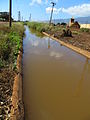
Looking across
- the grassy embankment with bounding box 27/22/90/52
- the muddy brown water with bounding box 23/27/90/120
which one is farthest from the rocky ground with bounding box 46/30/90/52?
the muddy brown water with bounding box 23/27/90/120

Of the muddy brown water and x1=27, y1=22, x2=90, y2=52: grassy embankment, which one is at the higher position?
x1=27, y1=22, x2=90, y2=52: grassy embankment

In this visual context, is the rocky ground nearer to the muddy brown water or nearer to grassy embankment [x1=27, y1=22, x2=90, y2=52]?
grassy embankment [x1=27, y1=22, x2=90, y2=52]

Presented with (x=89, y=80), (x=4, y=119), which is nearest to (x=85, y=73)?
(x=89, y=80)

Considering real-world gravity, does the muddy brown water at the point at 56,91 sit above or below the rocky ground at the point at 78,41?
below

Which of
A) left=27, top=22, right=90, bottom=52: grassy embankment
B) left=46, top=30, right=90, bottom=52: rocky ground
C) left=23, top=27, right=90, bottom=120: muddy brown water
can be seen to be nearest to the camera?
left=23, top=27, right=90, bottom=120: muddy brown water

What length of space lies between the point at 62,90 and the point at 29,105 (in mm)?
1397

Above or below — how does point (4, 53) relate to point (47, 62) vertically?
above

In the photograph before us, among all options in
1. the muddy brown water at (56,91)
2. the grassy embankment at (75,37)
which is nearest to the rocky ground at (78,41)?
the grassy embankment at (75,37)

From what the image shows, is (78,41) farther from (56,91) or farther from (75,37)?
(56,91)

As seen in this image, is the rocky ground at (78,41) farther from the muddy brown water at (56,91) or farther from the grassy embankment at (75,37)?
the muddy brown water at (56,91)

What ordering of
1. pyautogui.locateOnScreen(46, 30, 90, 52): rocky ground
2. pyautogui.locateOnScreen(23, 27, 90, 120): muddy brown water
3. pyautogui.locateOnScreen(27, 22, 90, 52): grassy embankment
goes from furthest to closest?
→ 1. pyautogui.locateOnScreen(27, 22, 90, 52): grassy embankment
2. pyautogui.locateOnScreen(46, 30, 90, 52): rocky ground
3. pyautogui.locateOnScreen(23, 27, 90, 120): muddy brown water

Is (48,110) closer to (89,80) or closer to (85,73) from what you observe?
(89,80)

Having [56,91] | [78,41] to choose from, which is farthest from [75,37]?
[56,91]

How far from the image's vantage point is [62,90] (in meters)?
5.32
